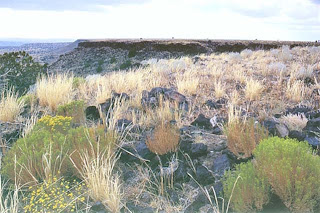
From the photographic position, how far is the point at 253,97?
8.16 m

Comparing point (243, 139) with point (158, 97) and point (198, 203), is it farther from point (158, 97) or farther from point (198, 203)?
point (158, 97)

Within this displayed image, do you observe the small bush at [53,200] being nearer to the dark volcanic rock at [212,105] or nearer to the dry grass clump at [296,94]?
the dark volcanic rock at [212,105]

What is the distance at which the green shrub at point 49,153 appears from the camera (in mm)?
4551

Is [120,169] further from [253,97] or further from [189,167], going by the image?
[253,97]

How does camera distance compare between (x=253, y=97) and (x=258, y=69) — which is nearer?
(x=253, y=97)

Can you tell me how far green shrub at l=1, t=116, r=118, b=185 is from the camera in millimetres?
4551

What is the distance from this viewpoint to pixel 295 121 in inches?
242

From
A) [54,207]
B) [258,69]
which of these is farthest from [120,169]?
[258,69]

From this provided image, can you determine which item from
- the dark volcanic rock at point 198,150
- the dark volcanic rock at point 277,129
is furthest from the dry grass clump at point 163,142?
the dark volcanic rock at point 277,129

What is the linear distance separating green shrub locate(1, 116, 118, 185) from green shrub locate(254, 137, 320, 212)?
71.2 inches

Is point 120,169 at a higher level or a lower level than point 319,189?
lower

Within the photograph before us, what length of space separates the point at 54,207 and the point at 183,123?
3112 mm

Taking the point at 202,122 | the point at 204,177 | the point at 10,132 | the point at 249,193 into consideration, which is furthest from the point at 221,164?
the point at 10,132

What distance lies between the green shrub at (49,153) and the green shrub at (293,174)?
1808 millimetres
